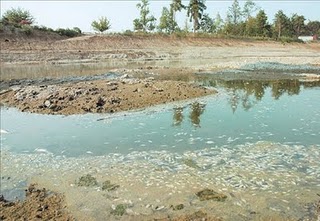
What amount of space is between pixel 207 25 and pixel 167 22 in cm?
1389

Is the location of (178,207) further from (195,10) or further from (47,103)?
(195,10)

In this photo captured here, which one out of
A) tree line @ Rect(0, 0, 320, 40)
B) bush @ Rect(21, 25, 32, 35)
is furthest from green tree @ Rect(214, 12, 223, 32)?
bush @ Rect(21, 25, 32, 35)

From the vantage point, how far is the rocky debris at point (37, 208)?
7.16m

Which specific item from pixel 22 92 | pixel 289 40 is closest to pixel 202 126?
pixel 22 92

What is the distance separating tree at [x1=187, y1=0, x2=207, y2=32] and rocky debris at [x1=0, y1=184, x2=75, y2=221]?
80565 mm

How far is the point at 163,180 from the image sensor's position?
337 inches

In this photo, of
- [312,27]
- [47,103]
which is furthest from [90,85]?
[312,27]

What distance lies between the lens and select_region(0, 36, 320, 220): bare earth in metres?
7.83

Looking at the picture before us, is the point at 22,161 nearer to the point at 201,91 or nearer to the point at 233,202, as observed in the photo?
the point at 233,202

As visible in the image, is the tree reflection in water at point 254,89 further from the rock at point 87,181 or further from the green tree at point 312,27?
the green tree at point 312,27

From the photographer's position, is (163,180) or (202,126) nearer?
(163,180)

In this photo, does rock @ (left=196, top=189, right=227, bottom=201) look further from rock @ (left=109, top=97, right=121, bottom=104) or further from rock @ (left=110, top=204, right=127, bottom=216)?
rock @ (left=109, top=97, right=121, bottom=104)

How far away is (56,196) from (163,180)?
241cm

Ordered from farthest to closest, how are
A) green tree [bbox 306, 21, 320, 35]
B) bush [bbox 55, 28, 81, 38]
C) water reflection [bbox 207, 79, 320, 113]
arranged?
green tree [bbox 306, 21, 320, 35]
bush [bbox 55, 28, 81, 38]
water reflection [bbox 207, 79, 320, 113]
